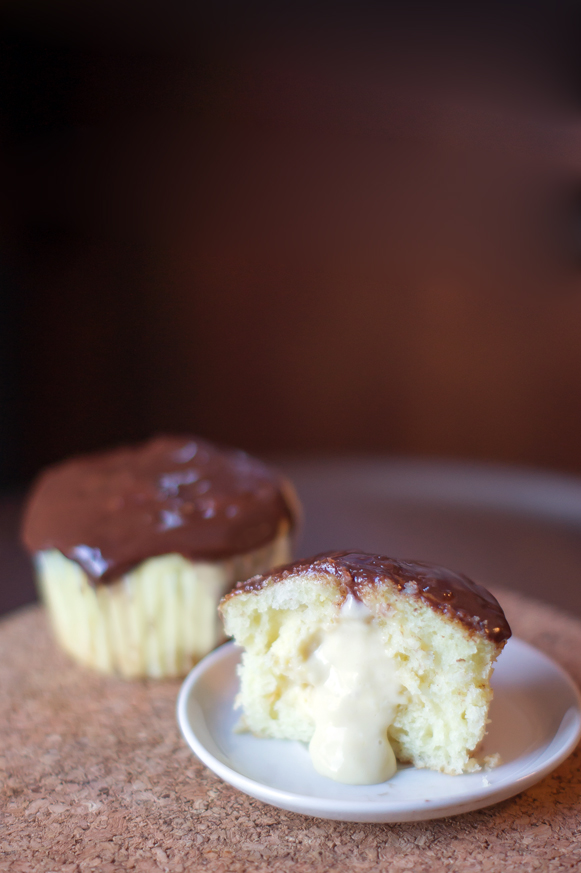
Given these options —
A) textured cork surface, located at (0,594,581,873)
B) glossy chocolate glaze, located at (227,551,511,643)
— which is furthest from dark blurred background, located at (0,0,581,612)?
textured cork surface, located at (0,594,581,873)

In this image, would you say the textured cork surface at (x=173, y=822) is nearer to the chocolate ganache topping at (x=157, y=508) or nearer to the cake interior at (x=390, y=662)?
the cake interior at (x=390, y=662)

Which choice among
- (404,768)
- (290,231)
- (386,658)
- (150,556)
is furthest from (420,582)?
(290,231)

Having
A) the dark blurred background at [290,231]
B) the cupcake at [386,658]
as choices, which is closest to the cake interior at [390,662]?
the cupcake at [386,658]

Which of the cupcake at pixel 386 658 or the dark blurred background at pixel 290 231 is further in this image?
the dark blurred background at pixel 290 231

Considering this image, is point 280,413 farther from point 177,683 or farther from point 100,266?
point 177,683

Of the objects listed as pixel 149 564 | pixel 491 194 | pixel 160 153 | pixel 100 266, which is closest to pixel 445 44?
pixel 491 194
